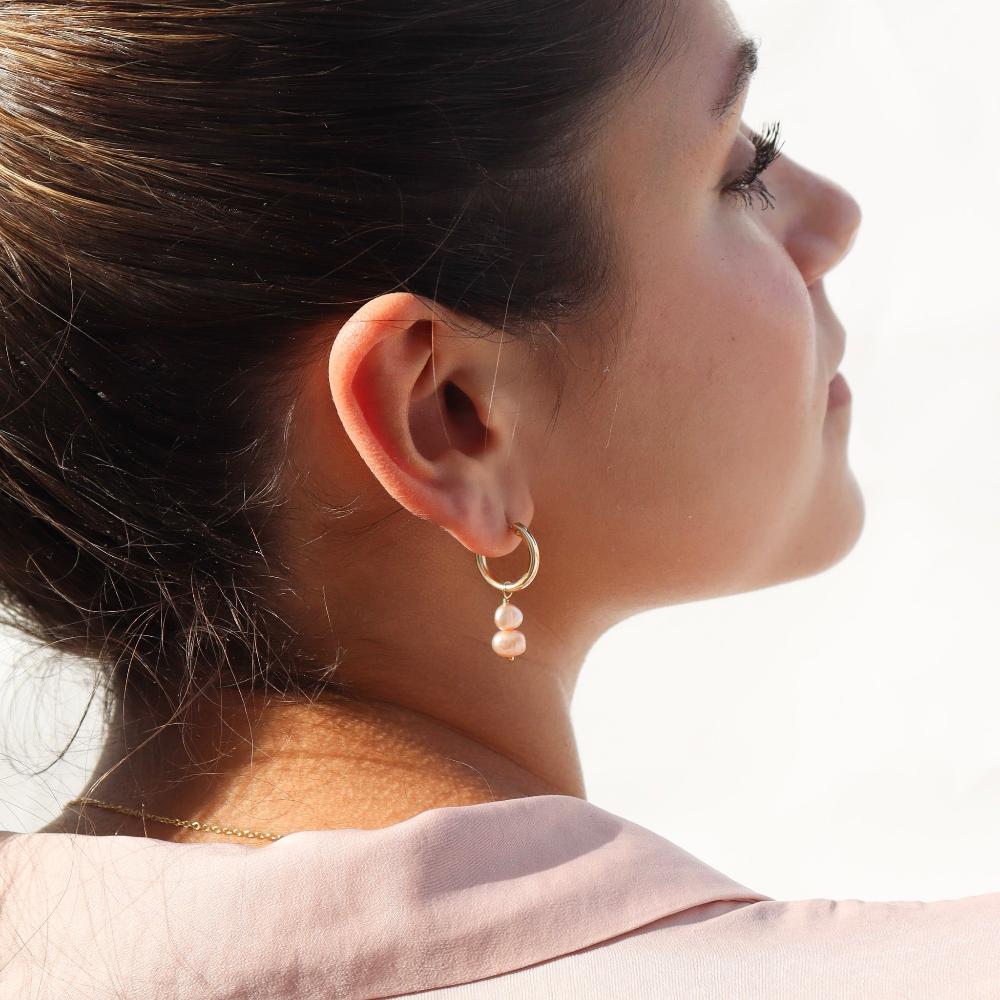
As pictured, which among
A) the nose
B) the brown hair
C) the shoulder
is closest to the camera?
the shoulder

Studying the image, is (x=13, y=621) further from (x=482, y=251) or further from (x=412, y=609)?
(x=482, y=251)

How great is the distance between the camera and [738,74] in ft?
3.44

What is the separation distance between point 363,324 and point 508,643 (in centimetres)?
28

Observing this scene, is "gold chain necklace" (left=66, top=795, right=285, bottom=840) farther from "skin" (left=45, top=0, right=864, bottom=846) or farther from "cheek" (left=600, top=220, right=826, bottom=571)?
"cheek" (left=600, top=220, right=826, bottom=571)

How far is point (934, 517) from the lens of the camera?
2.39 meters

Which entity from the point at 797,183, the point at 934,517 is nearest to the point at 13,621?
the point at 797,183

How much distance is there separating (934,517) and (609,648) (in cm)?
68

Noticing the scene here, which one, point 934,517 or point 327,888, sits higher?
point 934,517

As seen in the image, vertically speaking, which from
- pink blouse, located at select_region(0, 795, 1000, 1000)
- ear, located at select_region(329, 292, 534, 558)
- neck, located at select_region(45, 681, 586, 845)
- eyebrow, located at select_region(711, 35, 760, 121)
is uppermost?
eyebrow, located at select_region(711, 35, 760, 121)

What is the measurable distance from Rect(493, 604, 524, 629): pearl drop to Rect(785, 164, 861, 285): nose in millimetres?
448

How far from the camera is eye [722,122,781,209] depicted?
43.2 inches

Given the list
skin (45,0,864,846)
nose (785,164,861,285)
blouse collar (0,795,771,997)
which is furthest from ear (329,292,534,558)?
nose (785,164,861,285)

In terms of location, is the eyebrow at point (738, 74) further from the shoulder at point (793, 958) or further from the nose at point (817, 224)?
the shoulder at point (793, 958)

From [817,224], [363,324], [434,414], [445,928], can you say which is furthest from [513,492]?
[817,224]
